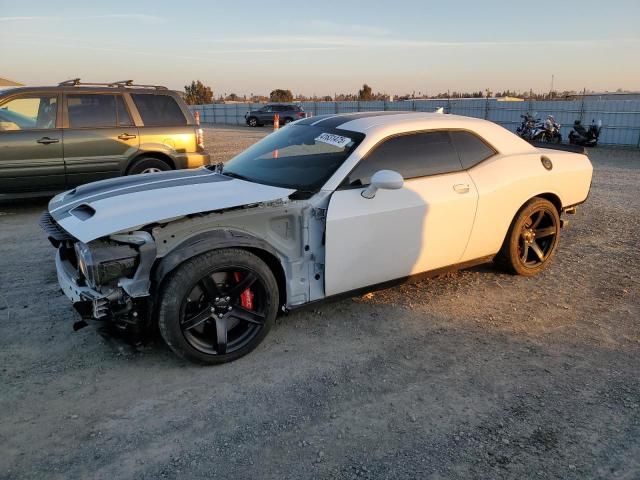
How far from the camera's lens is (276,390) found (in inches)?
123

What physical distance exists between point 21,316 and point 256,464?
263 centimetres

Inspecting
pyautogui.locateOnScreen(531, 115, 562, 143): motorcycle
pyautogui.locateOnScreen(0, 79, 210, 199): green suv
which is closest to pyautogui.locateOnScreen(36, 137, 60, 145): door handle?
pyautogui.locateOnScreen(0, 79, 210, 199): green suv

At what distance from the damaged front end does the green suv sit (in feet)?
16.1

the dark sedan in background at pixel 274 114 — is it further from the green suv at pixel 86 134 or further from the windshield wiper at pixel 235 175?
the windshield wiper at pixel 235 175

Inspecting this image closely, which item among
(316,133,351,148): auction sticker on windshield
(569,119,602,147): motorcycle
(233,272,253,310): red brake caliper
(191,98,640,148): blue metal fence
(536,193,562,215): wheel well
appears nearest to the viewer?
(233,272,253,310): red brake caliper

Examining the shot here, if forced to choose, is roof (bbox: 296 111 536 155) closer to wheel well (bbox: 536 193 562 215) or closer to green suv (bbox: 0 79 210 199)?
wheel well (bbox: 536 193 562 215)

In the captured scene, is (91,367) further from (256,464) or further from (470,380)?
(470,380)

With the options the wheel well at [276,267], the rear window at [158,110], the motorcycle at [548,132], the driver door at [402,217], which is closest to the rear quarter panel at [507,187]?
the driver door at [402,217]

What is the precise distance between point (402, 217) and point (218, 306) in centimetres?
150

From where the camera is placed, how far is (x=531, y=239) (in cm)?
487

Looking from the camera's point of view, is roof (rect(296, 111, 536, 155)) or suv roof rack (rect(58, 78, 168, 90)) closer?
roof (rect(296, 111, 536, 155))

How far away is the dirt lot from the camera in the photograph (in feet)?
8.28

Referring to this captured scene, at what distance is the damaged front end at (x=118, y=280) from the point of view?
3.04 metres

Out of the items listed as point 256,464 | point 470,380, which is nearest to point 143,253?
point 256,464
